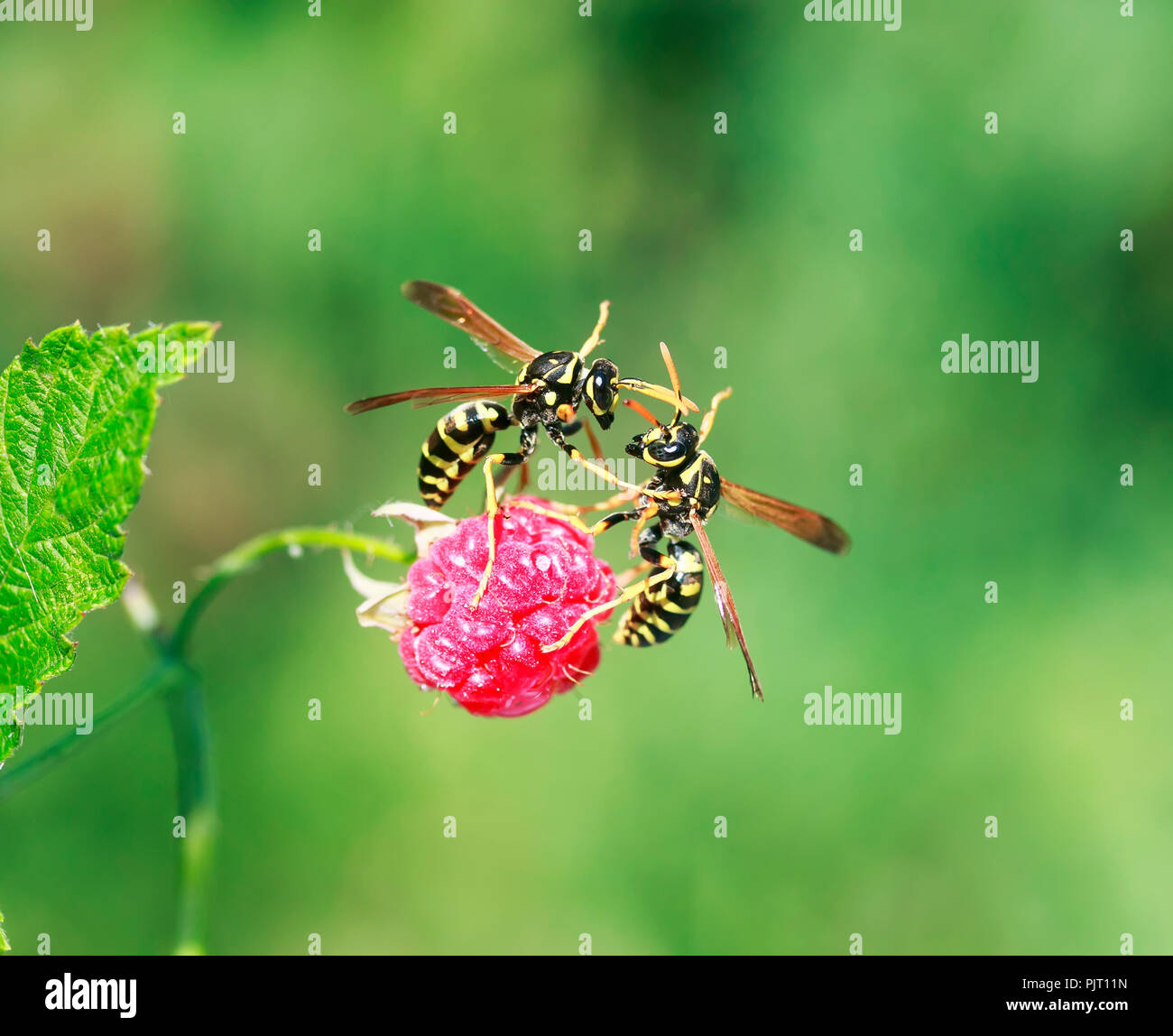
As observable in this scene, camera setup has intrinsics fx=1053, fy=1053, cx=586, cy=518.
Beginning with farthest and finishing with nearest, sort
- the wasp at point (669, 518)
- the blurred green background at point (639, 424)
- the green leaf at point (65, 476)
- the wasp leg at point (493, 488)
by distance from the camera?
the blurred green background at point (639, 424) → the wasp at point (669, 518) → the wasp leg at point (493, 488) → the green leaf at point (65, 476)

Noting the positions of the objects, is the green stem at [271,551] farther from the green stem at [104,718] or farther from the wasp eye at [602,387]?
the wasp eye at [602,387]

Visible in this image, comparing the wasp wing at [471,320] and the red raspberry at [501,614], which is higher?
the wasp wing at [471,320]

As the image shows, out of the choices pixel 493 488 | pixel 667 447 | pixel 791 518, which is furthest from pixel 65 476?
pixel 791 518

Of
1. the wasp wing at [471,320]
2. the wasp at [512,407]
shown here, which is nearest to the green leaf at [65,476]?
the wasp at [512,407]

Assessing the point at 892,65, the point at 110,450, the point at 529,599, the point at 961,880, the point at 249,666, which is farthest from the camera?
the point at 892,65

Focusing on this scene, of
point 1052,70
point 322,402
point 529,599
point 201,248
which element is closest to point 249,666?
point 322,402

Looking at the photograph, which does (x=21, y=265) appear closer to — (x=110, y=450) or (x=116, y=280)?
(x=116, y=280)
